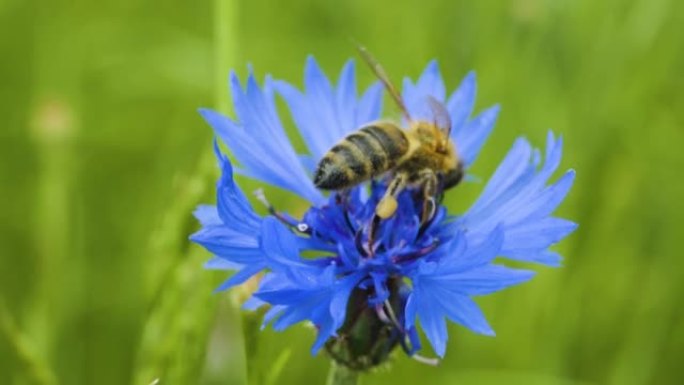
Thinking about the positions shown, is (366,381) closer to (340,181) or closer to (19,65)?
(340,181)

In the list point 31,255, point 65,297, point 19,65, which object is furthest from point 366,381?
point 19,65

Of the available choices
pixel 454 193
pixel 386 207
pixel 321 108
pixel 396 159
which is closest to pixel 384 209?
pixel 386 207

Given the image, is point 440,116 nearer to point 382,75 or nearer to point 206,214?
point 382,75

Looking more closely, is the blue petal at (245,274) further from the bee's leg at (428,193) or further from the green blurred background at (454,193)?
the green blurred background at (454,193)

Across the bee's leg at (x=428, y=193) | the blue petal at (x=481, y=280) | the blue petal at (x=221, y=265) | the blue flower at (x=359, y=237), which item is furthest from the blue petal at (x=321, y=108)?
the blue petal at (x=481, y=280)

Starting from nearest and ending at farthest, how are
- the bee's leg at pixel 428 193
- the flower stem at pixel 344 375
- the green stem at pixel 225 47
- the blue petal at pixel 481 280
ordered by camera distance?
the blue petal at pixel 481 280, the flower stem at pixel 344 375, the bee's leg at pixel 428 193, the green stem at pixel 225 47

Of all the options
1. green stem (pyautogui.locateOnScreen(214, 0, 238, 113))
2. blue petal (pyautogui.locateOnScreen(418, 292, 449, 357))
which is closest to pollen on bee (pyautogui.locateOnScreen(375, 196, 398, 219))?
blue petal (pyautogui.locateOnScreen(418, 292, 449, 357))

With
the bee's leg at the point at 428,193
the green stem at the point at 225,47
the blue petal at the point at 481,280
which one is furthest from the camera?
the green stem at the point at 225,47
